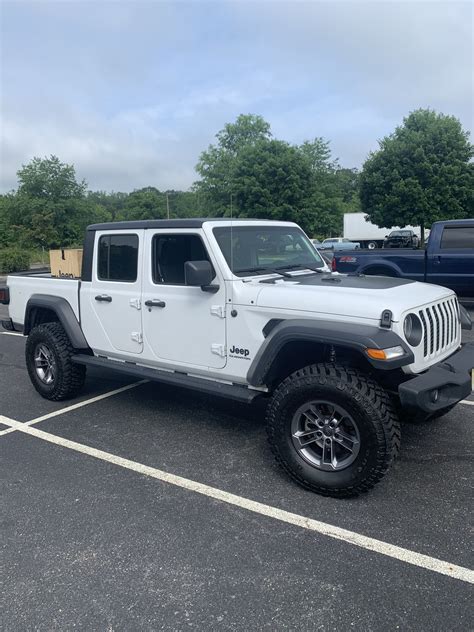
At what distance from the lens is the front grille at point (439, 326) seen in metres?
3.43

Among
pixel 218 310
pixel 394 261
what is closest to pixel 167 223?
pixel 218 310

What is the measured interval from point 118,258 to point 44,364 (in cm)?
166

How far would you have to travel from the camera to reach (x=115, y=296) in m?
4.70

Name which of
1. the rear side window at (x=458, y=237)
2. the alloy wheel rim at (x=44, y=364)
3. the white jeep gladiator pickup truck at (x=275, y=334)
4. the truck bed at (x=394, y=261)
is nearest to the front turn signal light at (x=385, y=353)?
the white jeep gladiator pickup truck at (x=275, y=334)

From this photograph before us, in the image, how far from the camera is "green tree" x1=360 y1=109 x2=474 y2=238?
22.1m

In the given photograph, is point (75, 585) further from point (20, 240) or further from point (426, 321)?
point (20, 240)

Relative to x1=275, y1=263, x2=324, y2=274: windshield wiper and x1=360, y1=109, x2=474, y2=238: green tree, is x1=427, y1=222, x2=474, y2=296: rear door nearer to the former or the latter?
x1=275, y1=263, x2=324, y2=274: windshield wiper

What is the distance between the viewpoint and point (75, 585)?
2551 millimetres

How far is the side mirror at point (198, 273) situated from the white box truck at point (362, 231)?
37.5 metres

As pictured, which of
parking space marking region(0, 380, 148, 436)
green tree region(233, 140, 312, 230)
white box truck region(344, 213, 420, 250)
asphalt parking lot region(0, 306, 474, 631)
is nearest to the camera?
asphalt parking lot region(0, 306, 474, 631)

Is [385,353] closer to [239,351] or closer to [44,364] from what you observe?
[239,351]

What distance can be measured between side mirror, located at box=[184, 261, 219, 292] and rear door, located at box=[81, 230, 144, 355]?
35.4 inches

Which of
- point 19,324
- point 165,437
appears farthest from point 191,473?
point 19,324

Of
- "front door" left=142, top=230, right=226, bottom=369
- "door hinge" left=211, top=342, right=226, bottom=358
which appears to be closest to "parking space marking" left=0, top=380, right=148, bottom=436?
"front door" left=142, top=230, right=226, bottom=369
